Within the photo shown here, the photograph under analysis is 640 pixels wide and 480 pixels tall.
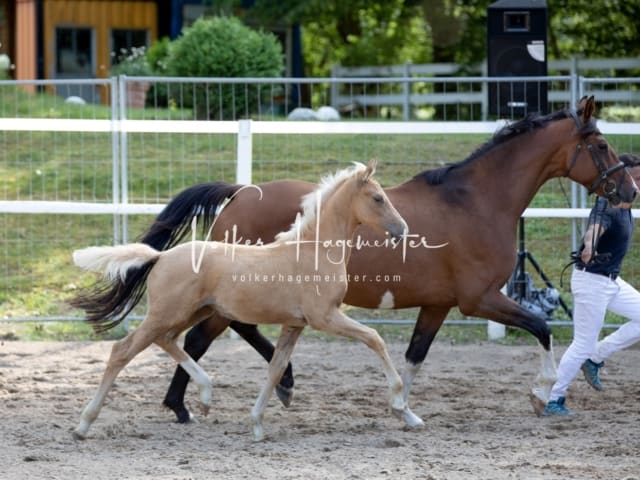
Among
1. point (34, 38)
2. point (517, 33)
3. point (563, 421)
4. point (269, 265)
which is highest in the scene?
point (34, 38)

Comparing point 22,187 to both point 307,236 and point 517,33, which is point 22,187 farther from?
point 307,236

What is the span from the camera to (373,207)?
5957 millimetres

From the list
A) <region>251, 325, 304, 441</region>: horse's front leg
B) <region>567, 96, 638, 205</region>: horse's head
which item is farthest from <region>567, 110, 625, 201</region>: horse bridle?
<region>251, 325, 304, 441</region>: horse's front leg

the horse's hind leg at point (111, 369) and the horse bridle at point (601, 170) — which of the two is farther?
the horse bridle at point (601, 170)

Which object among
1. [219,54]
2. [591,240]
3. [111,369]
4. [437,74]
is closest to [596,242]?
[591,240]

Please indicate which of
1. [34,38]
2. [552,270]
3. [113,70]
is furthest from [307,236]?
[34,38]

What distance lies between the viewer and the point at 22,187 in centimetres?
1291

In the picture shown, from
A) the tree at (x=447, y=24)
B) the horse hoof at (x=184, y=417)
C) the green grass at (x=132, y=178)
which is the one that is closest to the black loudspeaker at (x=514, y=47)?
the green grass at (x=132, y=178)

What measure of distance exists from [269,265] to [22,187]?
25.4ft

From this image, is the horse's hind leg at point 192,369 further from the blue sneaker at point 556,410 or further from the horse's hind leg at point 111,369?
the blue sneaker at point 556,410

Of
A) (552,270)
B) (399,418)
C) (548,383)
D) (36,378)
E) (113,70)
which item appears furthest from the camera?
(113,70)

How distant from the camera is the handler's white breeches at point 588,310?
21.7 ft

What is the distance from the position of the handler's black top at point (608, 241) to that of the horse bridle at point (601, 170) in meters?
0.07

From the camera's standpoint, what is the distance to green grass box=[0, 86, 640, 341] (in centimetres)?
1038
